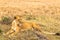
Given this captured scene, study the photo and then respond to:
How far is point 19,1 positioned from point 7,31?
37.6 feet

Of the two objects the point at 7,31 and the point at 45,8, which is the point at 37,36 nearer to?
the point at 7,31

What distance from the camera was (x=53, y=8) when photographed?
1822cm

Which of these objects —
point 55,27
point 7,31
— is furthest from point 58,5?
point 7,31

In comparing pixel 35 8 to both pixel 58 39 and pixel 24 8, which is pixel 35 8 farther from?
pixel 58 39

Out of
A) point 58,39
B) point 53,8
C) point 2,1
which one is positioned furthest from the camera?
point 2,1

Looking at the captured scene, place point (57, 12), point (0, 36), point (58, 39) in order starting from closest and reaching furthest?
1. point (0, 36)
2. point (58, 39)
3. point (57, 12)

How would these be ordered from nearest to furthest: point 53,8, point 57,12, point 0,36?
point 0,36
point 57,12
point 53,8

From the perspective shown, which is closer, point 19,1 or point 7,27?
point 7,27

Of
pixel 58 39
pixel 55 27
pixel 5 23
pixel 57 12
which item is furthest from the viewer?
pixel 57 12

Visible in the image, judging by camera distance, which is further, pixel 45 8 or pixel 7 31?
pixel 45 8

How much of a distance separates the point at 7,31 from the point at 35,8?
28.1 feet

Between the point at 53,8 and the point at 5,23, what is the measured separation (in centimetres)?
786

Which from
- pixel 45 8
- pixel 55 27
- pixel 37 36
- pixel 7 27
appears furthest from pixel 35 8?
pixel 37 36

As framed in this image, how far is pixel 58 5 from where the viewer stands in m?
19.3
